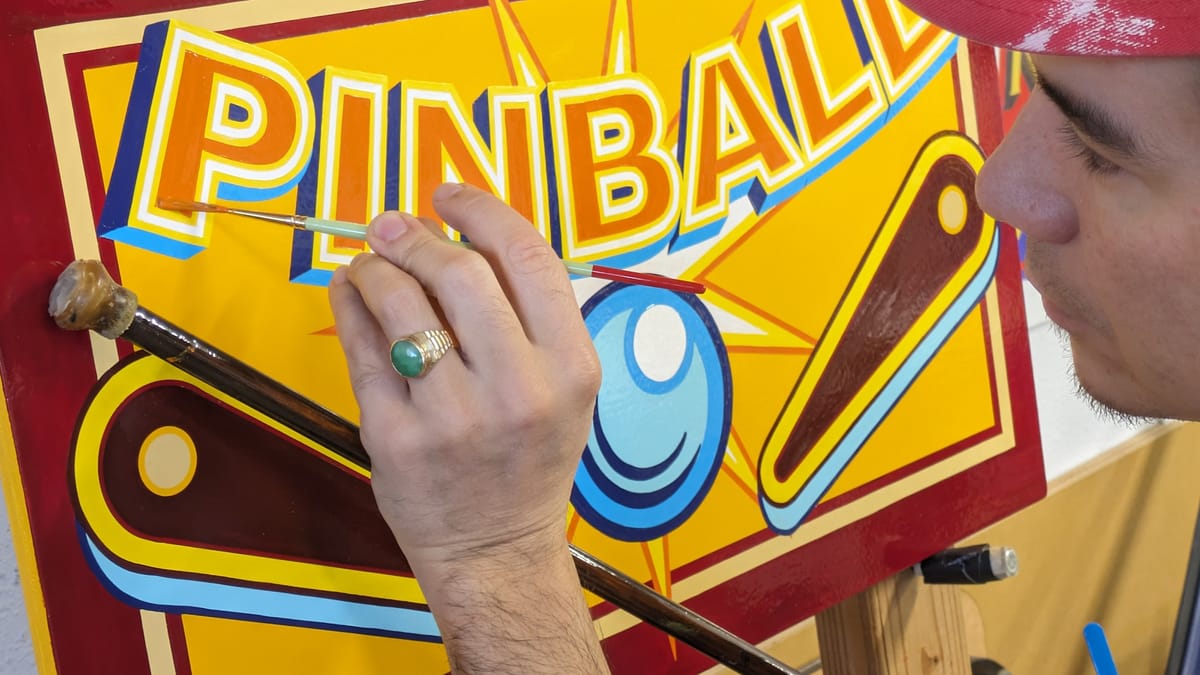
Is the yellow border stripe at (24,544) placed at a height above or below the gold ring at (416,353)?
below

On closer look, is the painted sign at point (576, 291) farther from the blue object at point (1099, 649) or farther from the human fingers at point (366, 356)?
the blue object at point (1099, 649)

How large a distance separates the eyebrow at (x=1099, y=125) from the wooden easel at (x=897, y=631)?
0.52 m

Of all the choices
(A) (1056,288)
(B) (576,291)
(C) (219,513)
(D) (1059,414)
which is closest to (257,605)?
(C) (219,513)

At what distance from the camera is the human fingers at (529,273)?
61cm

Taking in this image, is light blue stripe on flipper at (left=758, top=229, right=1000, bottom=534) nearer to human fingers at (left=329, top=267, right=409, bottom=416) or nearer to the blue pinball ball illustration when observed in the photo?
the blue pinball ball illustration

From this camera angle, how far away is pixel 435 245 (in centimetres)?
60

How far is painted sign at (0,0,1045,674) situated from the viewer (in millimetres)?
585

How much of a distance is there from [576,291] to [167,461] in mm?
298

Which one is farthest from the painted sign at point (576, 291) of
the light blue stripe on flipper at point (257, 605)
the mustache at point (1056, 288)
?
the mustache at point (1056, 288)

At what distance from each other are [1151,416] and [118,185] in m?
0.64

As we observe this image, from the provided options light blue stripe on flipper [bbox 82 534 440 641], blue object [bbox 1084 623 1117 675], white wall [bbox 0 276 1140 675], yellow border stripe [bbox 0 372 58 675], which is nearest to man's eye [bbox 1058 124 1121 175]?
blue object [bbox 1084 623 1117 675]

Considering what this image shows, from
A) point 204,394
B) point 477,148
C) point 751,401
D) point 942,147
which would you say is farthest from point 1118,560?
point 204,394

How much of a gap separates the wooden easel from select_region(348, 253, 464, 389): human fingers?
1.84ft

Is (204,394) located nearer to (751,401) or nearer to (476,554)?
(476,554)
